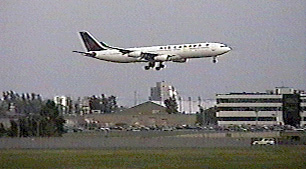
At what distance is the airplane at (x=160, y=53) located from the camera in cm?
11181

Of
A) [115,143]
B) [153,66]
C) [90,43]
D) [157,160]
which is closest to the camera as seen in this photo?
[157,160]

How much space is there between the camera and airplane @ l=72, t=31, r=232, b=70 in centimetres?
11181

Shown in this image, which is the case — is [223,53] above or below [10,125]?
above

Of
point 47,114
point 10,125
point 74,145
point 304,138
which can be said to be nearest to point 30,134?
point 10,125

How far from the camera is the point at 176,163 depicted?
66.7m

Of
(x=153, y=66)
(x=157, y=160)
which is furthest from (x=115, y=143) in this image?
(x=157, y=160)

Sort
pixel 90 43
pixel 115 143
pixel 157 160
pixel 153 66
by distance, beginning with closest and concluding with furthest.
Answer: pixel 157 160 < pixel 115 143 < pixel 153 66 < pixel 90 43

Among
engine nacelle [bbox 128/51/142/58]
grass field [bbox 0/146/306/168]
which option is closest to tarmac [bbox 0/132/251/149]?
engine nacelle [bbox 128/51/142/58]

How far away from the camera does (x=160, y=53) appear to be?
11538 cm

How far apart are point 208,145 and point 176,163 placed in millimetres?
35050

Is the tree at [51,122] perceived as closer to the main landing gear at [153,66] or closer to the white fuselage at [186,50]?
the white fuselage at [186,50]

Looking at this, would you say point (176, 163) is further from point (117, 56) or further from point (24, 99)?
point (24, 99)

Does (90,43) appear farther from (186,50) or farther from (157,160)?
(157,160)

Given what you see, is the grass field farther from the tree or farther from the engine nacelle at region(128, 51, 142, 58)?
the tree
